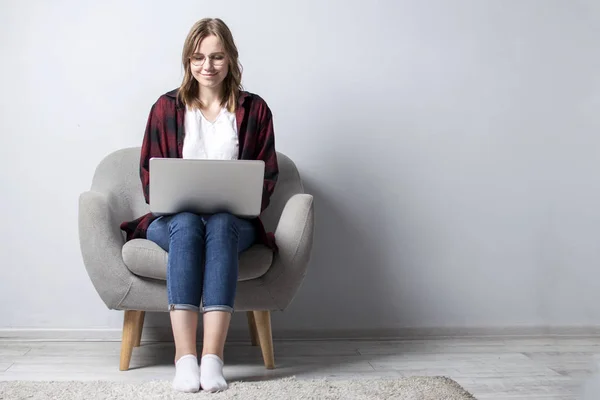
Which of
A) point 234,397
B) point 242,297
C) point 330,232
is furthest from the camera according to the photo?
point 330,232

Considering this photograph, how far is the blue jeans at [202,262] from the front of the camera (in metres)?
1.98

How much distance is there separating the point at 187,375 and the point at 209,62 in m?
1.01

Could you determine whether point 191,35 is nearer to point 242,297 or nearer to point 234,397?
point 242,297

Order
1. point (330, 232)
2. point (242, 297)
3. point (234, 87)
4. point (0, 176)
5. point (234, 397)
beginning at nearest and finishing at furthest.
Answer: point (234, 397) → point (242, 297) → point (234, 87) → point (0, 176) → point (330, 232)

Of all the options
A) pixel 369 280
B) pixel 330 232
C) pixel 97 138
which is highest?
pixel 97 138

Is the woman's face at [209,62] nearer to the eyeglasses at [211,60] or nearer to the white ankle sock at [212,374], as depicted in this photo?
the eyeglasses at [211,60]

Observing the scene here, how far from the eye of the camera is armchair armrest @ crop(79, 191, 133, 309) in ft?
7.20

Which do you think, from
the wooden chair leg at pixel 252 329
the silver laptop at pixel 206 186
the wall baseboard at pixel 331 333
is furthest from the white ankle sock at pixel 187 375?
the wall baseboard at pixel 331 333

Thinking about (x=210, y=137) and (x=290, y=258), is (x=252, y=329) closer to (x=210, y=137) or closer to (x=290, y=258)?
(x=290, y=258)

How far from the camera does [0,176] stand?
2758 millimetres

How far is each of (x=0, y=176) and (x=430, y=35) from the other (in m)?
1.81

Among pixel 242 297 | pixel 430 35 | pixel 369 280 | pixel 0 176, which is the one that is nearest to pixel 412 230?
pixel 369 280

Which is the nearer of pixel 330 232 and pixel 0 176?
pixel 0 176

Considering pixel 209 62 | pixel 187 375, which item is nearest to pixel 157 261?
pixel 187 375
